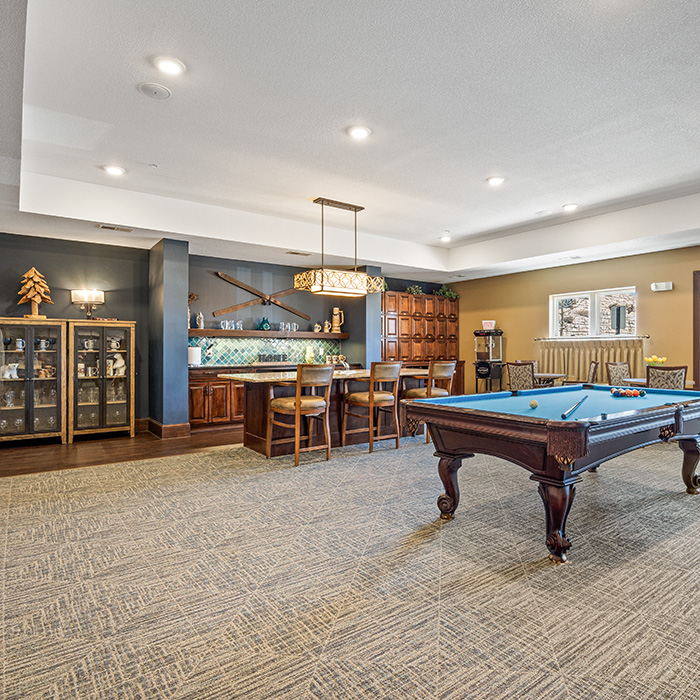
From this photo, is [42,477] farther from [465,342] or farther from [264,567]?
[465,342]

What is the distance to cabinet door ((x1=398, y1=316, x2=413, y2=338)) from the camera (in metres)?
9.52

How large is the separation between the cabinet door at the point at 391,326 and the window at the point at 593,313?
2853 millimetres

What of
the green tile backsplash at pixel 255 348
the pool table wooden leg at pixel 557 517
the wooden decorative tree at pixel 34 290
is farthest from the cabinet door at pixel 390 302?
the pool table wooden leg at pixel 557 517

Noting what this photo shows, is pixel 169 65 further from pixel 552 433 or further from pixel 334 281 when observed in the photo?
pixel 552 433

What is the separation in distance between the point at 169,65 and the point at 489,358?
773cm

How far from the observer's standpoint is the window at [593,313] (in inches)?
306

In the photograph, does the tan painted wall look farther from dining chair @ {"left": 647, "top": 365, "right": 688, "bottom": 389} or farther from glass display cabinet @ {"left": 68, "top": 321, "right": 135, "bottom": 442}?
glass display cabinet @ {"left": 68, "top": 321, "right": 135, "bottom": 442}

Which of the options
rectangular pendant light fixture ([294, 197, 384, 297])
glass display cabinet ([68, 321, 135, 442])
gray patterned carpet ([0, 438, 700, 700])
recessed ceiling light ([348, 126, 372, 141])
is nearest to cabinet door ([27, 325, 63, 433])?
glass display cabinet ([68, 321, 135, 442])

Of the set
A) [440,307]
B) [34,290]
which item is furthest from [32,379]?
[440,307]

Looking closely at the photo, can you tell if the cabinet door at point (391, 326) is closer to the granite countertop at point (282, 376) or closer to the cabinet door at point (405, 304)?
the cabinet door at point (405, 304)

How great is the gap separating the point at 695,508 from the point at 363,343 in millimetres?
5697

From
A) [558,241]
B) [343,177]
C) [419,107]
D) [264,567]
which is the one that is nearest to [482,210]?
[558,241]

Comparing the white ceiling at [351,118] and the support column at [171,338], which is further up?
the white ceiling at [351,118]

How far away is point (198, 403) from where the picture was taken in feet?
22.5
